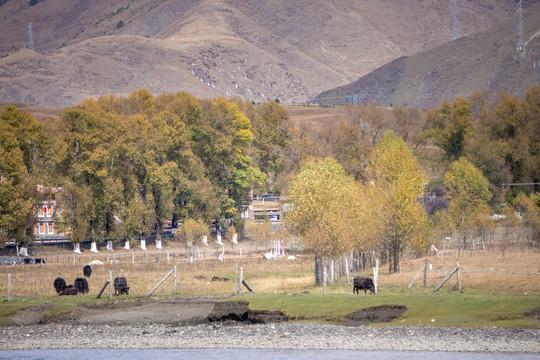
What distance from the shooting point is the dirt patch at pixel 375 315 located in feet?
→ 135

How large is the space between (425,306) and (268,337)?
9.03 metres

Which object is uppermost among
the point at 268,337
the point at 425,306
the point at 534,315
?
the point at 425,306

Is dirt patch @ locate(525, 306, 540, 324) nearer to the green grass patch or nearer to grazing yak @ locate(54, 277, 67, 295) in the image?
the green grass patch

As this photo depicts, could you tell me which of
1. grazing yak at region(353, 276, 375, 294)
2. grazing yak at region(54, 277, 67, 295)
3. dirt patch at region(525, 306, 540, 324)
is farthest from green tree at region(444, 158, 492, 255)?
grazing yak at region(54, 277, 67, 295)

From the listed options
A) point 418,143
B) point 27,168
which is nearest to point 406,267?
point 27,168

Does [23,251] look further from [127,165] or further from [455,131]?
[455,131]

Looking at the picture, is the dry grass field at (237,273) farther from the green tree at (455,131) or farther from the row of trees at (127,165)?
the green tree at (455,131)

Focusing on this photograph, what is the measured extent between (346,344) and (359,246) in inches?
956

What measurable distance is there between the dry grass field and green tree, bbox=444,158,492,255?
1377cm

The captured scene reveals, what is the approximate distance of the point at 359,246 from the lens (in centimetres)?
6228

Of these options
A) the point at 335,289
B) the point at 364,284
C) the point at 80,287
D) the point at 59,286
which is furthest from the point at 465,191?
the point at 59,286

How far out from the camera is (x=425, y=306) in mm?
41125

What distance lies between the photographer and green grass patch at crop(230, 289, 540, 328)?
125 ft

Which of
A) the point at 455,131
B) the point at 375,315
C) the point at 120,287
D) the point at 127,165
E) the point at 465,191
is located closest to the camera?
the point at 375,315
